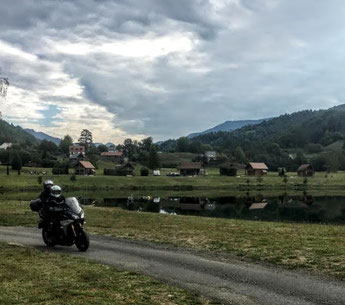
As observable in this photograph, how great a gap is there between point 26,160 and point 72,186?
5925cm

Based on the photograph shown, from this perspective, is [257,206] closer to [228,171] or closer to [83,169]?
[228,171]

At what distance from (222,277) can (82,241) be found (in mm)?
6185

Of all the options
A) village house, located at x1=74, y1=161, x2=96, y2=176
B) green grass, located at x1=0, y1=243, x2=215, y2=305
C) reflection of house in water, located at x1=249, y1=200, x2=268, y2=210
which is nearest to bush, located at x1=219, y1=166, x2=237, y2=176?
village house, located at x1=74, y1=161, x2=96, y2=176

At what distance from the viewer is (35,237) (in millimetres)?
18750

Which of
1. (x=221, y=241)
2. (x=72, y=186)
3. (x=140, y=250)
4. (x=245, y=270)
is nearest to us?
(x=245, y=270)

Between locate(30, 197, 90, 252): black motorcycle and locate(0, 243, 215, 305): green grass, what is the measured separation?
1.90 metres

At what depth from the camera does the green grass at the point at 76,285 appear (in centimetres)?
858

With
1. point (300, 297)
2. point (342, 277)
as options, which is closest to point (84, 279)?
point (300, 297)

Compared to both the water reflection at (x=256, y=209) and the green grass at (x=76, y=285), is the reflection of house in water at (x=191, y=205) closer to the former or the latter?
the water reflection at (x=256, y=209)

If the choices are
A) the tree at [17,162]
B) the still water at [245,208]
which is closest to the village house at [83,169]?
the tree at [17,162]

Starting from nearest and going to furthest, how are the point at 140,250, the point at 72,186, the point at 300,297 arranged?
the point at 300,297
the point at 140,250
the point at 72,186

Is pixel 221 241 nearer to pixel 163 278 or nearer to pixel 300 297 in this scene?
pixel 163 278

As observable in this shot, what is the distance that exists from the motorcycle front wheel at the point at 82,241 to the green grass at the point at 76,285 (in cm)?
171

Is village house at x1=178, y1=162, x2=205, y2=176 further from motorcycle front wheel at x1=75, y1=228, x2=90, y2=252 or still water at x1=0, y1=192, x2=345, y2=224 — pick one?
motorcycle front wheel at x1=75, y1=228, x2=90, y2=252
